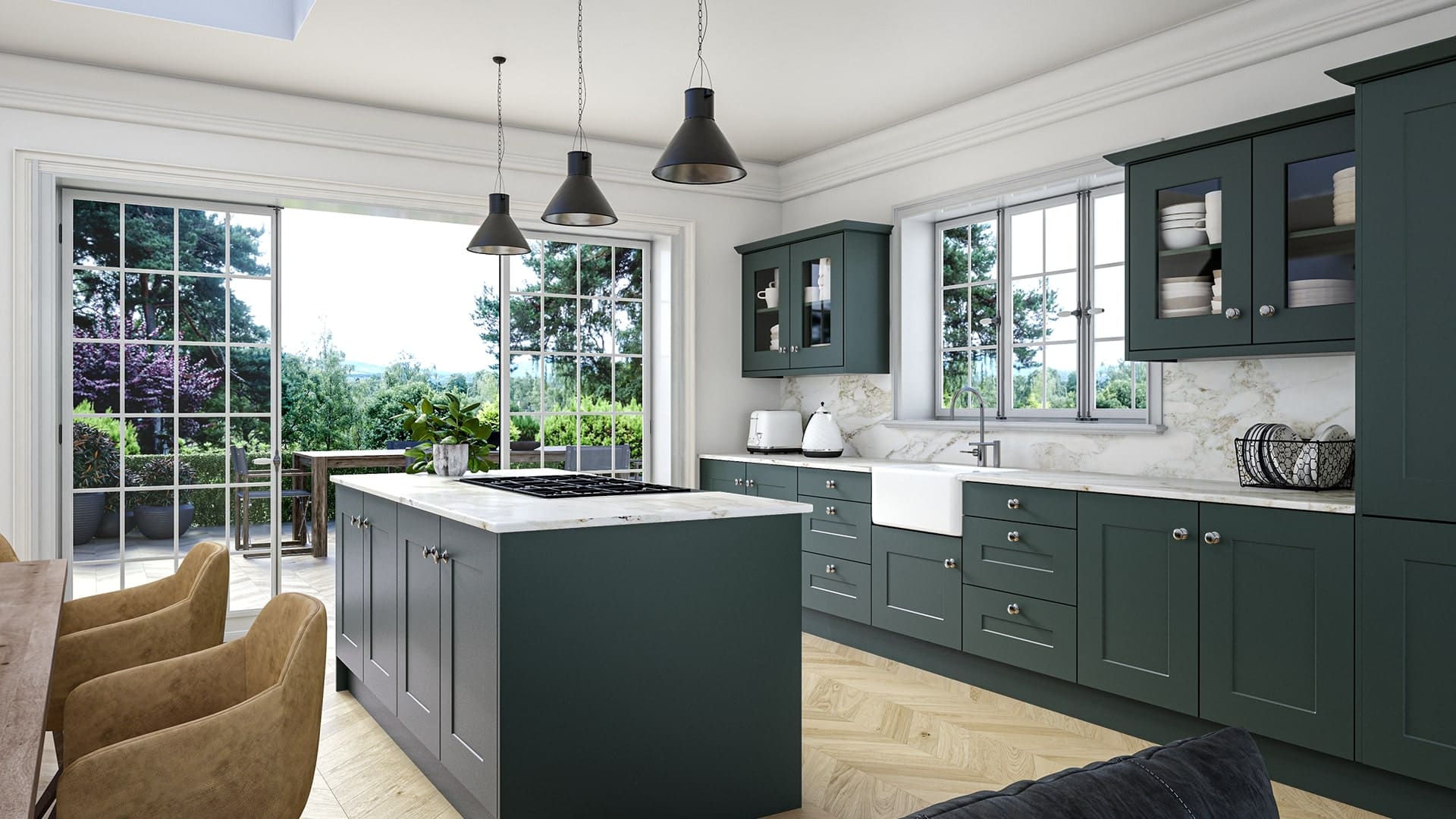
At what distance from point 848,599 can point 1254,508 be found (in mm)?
2019

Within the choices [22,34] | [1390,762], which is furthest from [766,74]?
[1390,762]

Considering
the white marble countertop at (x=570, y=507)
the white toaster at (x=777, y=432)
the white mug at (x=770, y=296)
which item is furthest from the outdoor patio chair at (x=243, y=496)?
the white mug at (x=770, y=296)

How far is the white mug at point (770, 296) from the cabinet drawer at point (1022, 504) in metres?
1.98

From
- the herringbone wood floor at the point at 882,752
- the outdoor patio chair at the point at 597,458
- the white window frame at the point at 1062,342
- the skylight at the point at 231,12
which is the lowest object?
the herringbone wood floor at the point at 882,752

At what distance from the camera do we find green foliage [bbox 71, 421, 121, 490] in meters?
4.24

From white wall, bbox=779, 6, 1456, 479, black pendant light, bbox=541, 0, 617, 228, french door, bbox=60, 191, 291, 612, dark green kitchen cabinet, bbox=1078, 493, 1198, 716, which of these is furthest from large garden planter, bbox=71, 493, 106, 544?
dark green kitchen cabinet, bbox=1078, 493, 1198, 716

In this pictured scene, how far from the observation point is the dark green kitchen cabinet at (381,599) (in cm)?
312

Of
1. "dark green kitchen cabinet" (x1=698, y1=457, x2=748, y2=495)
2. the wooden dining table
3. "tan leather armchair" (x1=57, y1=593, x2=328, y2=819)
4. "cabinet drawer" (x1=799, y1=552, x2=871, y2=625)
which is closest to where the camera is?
"tan leather armchair" (x1=57, y1=593, x2=328, y2=819)

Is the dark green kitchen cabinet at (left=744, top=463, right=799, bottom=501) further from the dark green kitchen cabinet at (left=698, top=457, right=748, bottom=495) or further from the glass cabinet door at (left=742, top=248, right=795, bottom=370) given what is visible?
the glass cabinet door at (left=742, top=248, right=795, bottom=370)

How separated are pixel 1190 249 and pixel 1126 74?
936 mm

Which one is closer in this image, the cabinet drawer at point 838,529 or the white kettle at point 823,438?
the cabinet drawer at point 838,529

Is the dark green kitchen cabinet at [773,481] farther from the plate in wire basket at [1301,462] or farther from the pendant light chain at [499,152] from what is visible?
the plate in wire basket at [1301,462]

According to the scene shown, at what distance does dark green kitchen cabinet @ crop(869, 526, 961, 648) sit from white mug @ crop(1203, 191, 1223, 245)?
1496 millimetres

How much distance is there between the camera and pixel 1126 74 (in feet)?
12.7
